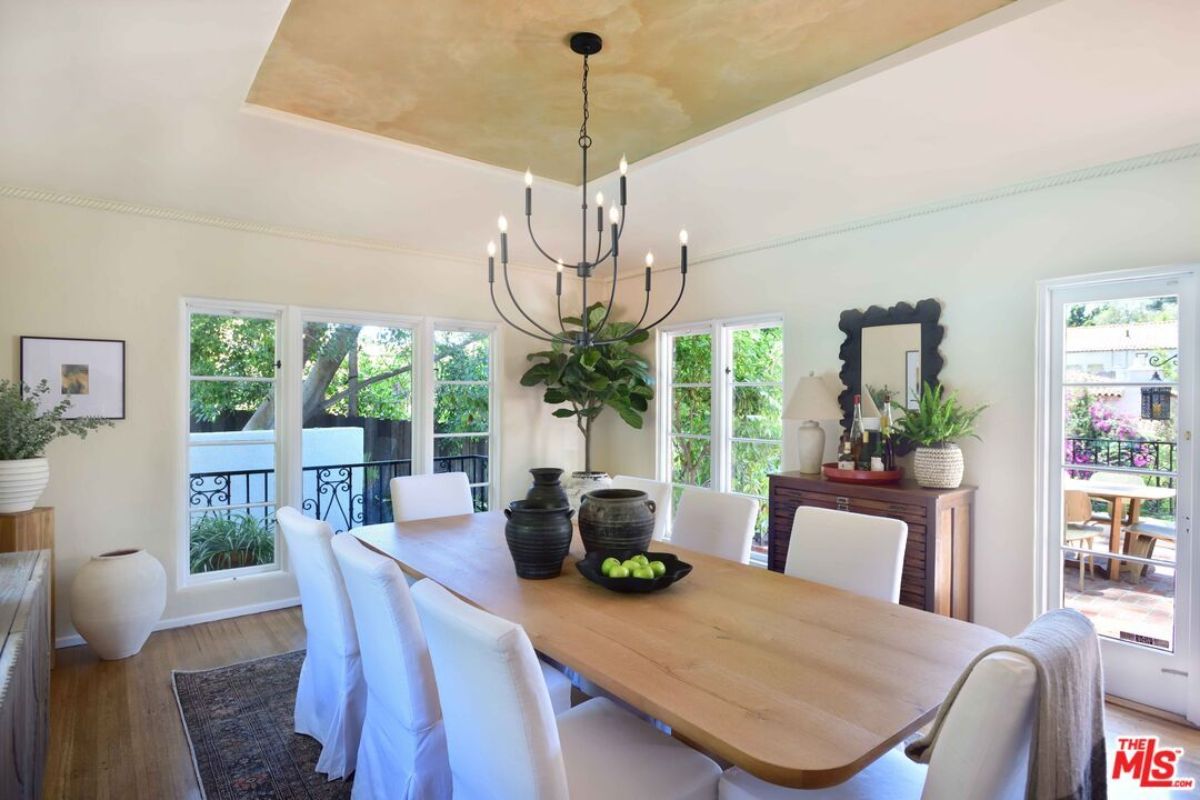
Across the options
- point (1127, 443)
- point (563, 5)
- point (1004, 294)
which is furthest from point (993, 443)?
point (563, 5)

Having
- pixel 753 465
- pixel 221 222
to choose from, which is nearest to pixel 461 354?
pixel 221 222

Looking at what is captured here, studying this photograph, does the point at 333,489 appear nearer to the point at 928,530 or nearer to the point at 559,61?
the point at 559,61

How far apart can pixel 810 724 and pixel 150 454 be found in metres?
4.00

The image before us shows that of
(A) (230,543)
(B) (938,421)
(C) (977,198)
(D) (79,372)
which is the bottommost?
(A) (230,543)

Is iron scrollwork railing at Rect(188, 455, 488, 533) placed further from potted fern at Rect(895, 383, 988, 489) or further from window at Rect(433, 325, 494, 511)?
potted fern at Rect(895, 383, 988, 489)

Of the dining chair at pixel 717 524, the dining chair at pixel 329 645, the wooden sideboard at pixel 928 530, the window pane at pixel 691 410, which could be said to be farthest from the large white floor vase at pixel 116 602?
the window pane at pixel 691 410

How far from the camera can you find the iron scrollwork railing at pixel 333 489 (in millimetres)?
4055

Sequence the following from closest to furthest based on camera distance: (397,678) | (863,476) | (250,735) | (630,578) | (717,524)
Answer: (397,678), (630,578), (250,735), (717,524), (863,476)

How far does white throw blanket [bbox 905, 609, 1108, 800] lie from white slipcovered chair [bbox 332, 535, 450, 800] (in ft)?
4.21

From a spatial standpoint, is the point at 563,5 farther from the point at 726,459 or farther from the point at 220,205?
the point at 726,459

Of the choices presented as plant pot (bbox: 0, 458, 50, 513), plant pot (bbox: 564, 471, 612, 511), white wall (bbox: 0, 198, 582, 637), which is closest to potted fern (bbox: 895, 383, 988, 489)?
plant pot (bbox: 564, 471, 612, 511)

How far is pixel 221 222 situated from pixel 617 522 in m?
3.35

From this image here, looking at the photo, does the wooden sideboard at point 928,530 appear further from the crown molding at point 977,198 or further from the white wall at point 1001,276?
the crown molding at point 977,198

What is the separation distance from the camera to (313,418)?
441 centimetres
